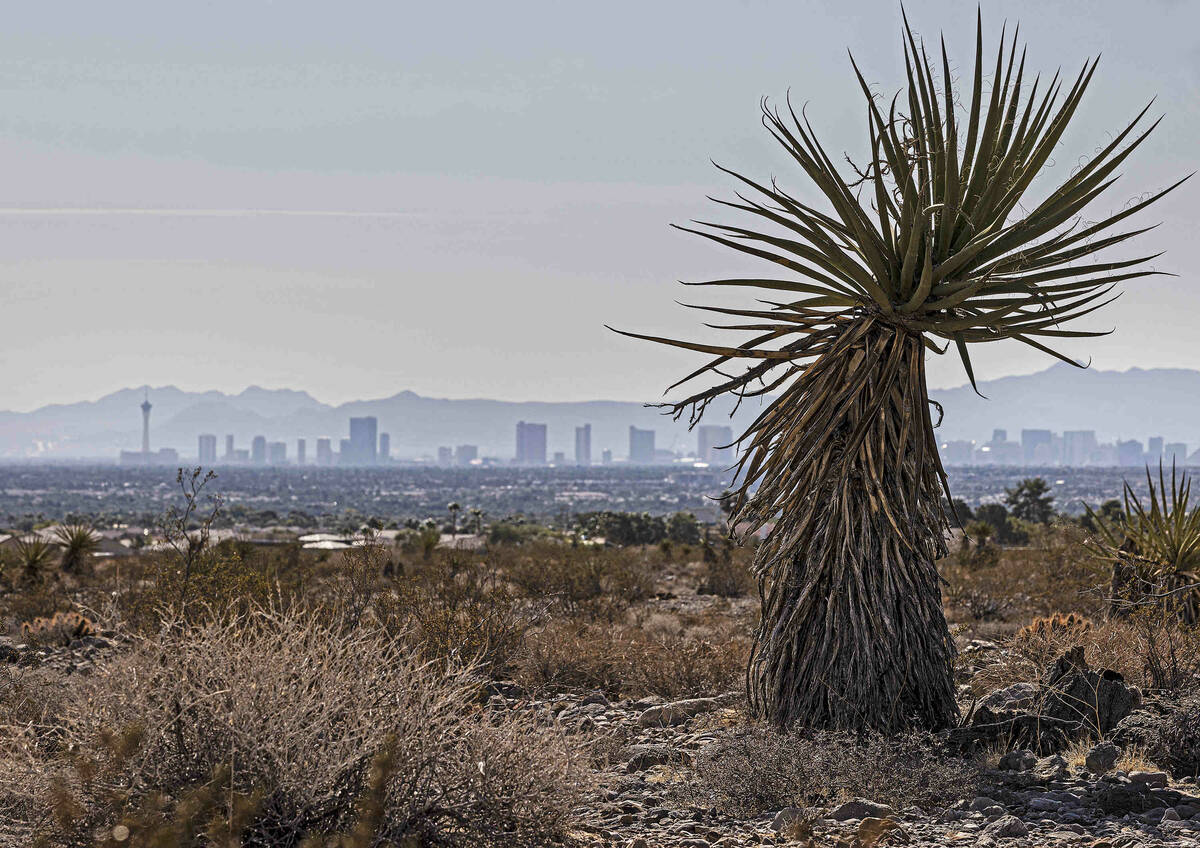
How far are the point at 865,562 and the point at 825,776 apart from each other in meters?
1.53

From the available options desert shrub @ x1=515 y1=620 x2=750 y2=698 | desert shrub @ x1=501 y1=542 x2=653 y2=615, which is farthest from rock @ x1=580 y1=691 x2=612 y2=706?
desert shrub @ x1=501 y1=542 x2=653 y2=615

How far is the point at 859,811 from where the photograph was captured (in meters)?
5.61

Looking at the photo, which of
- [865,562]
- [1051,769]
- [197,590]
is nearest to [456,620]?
[197,590]

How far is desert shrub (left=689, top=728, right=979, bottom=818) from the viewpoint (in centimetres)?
591

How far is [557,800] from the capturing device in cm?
491

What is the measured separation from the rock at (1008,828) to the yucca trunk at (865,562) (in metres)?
1.46

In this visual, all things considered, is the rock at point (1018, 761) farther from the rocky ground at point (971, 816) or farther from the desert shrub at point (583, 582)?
the desert shrub at point (583, 582)

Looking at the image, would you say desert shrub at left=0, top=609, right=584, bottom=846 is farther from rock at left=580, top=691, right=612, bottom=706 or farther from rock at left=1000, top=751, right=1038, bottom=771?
rock at left=580, top=691, right=612, bottom=706

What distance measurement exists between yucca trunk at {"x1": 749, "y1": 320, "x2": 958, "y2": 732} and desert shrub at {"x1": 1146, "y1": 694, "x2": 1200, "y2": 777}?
1239mm

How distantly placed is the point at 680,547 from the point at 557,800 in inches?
922

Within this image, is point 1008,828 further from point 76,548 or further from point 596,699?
point 76,548

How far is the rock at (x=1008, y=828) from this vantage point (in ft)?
17.4

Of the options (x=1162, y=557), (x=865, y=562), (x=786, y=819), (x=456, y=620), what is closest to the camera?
(x=786, y=819)

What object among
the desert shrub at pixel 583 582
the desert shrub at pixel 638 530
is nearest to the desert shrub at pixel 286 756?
the desert shrub at pixel 583 582
